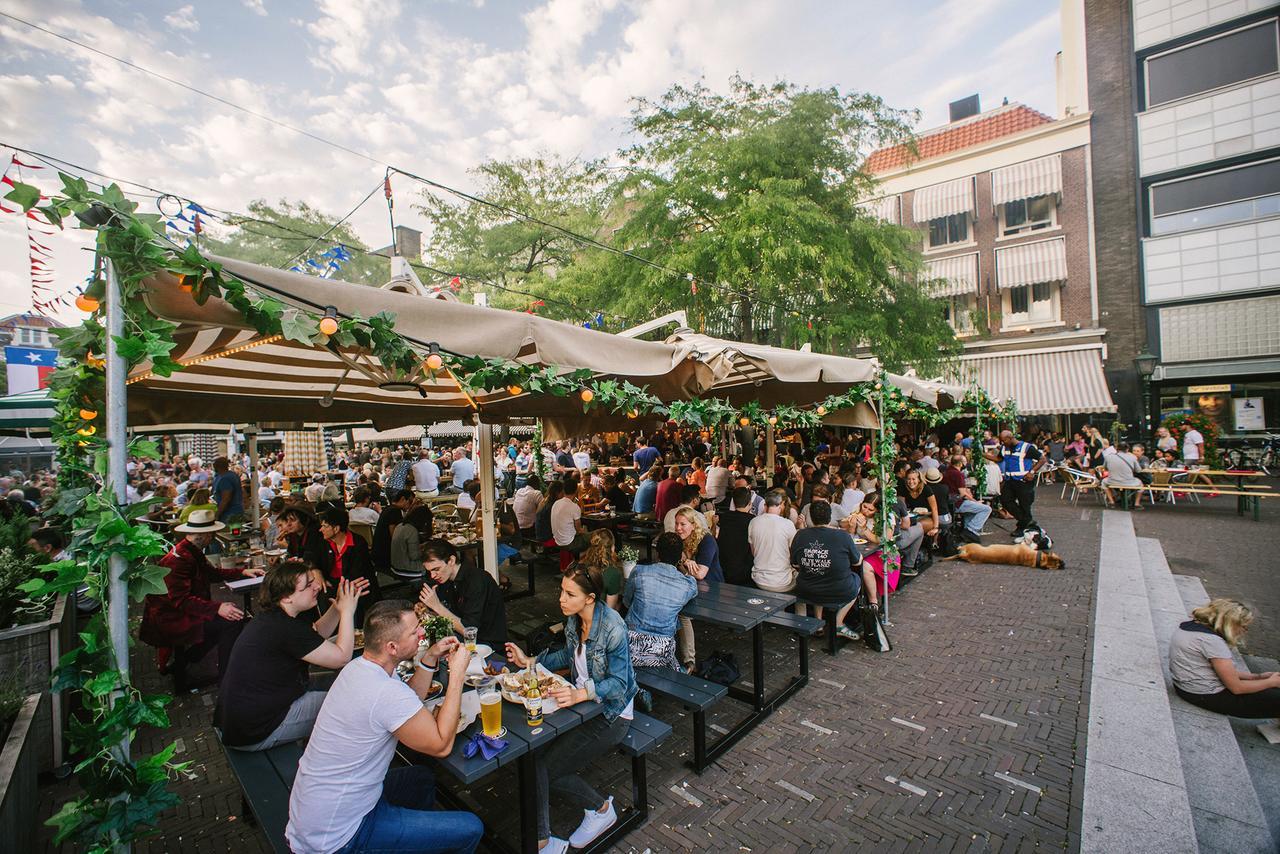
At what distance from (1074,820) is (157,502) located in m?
4.64

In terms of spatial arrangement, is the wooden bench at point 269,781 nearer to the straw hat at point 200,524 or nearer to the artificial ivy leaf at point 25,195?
the artificial ivy leaf at point 25,195

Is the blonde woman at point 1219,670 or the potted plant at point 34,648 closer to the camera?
the potted plant at point 34,648

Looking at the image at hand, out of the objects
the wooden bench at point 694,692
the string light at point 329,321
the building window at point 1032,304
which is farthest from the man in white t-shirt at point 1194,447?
the string light at point 329,321

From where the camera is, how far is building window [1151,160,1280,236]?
16.2m

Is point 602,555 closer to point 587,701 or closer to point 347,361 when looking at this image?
point 587,701

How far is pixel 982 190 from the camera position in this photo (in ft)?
64.9

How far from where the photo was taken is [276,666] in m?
3.09

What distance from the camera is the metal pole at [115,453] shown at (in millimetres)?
1986

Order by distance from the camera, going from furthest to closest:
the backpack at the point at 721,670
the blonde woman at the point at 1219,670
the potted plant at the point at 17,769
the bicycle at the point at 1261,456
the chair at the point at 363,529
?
the bicycle at the point at 1261,456
the chair at the point at 363,529
the backpack at the point at 721,670
the blonde woman at the point at 1219,670
the potted plant at the point at 17,769

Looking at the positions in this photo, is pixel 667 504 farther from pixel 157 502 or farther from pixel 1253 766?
pixel 157 502

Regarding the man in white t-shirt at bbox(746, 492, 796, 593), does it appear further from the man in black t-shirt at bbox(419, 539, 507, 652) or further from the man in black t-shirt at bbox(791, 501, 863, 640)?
the man in black t-shirt at bbox(419, 539, 507, 652)

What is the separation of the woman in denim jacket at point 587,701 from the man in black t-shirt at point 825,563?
8.63ft

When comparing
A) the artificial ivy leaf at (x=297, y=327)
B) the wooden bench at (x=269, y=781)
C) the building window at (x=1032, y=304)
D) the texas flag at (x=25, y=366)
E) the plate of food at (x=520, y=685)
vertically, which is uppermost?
the building window at (x=1032, y=304)

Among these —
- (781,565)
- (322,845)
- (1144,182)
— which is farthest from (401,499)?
(1144,182)
